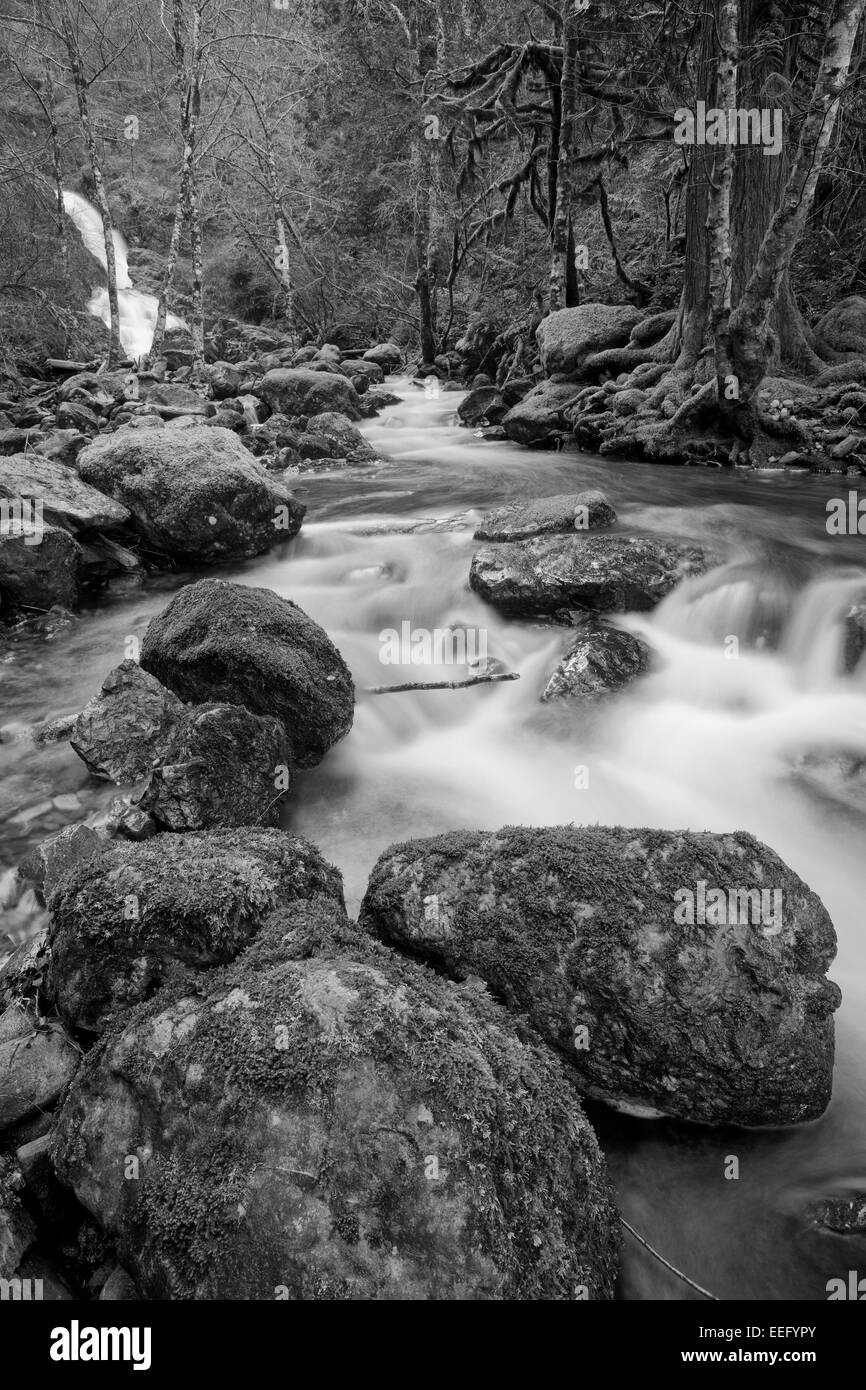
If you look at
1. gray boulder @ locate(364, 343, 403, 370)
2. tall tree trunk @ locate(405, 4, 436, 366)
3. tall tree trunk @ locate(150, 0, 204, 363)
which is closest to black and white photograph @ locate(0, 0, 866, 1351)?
tall tree trunk @ locate(150, 0, 204, 363)

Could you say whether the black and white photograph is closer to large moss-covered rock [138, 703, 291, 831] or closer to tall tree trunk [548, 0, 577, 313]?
large moss-covered rock [138, 703, 291, 831]

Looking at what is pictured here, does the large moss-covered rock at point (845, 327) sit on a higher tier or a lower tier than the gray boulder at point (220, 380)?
higher

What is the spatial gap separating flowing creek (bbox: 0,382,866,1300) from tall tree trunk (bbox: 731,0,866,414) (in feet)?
8.03

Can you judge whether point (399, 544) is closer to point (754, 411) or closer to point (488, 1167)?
point (754, 411)

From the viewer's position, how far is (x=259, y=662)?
17.2ft

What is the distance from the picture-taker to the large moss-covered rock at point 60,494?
7.93m

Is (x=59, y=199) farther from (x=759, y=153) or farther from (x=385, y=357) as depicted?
(x=759, y=153)

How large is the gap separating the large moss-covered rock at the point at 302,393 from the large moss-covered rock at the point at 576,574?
10.9 meters

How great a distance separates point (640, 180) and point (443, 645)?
2208cm

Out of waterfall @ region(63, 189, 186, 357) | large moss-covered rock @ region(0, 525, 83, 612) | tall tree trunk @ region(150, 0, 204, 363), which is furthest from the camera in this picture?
waterfall @ region(63, 189, 186, 357)

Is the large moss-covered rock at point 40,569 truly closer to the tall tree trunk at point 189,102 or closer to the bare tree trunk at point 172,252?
the tall tree trunk at point 189,102

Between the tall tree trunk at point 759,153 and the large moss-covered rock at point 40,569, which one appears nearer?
the large moss-covered rock at point 40,569

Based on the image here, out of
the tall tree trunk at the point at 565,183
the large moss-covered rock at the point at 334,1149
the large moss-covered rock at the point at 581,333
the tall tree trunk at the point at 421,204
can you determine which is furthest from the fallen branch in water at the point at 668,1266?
the tall tree trunk at the point at 421,204

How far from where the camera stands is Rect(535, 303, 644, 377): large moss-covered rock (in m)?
15.8
